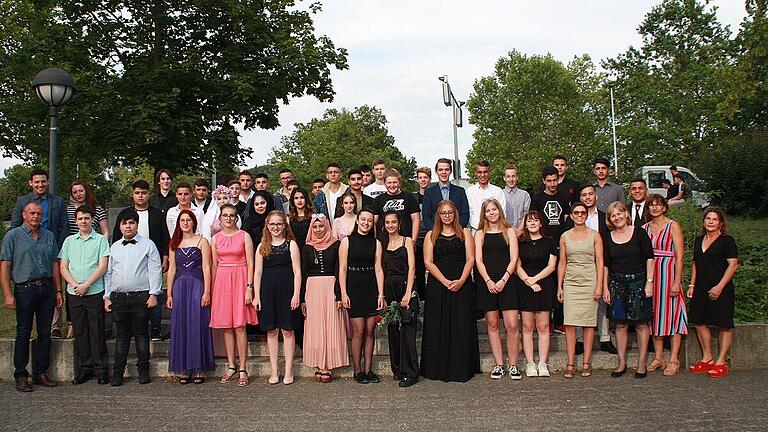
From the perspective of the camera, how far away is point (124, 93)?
18578 mm

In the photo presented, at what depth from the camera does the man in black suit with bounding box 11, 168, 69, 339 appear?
7578 millimetres

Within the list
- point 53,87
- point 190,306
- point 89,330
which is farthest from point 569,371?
point 53,87

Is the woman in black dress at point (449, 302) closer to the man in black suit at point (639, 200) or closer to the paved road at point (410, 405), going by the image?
the paved road at point (410, 405)

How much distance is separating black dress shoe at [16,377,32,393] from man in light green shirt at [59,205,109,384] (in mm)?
437

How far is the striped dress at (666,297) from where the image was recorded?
7203 mm

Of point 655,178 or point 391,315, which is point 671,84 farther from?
point 391,315

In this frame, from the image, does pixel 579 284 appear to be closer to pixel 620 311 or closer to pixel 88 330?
pixel 620 311

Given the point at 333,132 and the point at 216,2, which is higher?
the point at 333,132

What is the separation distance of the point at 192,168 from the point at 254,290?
14.1 m

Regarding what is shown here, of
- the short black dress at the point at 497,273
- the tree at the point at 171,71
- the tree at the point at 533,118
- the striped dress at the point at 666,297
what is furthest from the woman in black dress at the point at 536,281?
the tree at the point at 533,118

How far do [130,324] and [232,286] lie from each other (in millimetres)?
1234

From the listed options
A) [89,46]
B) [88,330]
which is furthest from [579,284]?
[89,46]

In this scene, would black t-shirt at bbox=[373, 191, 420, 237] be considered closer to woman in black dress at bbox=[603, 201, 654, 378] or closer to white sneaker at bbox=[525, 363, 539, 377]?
white sneaker at bbox=[525, 363, 539, 377]

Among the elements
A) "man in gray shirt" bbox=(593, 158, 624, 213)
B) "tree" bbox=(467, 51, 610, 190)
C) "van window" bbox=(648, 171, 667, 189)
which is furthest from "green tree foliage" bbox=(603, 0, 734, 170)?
"man in gray shirt" bbox=(593, 158, 624, 213)
